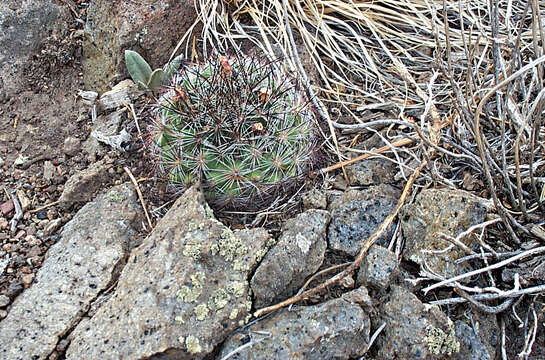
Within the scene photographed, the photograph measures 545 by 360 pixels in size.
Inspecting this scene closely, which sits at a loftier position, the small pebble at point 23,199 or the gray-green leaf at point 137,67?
the gray-green leaf at point 137,67

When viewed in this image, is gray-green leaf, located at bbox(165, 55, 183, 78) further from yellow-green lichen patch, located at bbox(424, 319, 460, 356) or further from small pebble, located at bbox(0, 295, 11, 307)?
yellow-green lichen patch, located at bbox(424, 319, 460, 356)

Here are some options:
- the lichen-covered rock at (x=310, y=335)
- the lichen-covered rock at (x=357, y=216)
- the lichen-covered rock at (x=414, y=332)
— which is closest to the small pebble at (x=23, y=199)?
the lichen-covered rock at (x=310, y=335)

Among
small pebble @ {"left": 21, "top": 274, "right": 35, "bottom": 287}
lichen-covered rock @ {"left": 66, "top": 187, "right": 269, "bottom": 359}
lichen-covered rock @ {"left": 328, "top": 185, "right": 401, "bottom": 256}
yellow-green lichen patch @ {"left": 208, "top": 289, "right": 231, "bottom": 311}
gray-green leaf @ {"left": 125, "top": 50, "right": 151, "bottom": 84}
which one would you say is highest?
gray-green leaf @ {"left": 125, "top": 50, "right": 151, "bottom": 84}

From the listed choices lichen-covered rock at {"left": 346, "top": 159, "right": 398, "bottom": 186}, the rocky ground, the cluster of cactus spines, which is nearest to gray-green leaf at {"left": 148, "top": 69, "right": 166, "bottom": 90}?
the rocky ground

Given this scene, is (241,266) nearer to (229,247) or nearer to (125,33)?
(229,247)

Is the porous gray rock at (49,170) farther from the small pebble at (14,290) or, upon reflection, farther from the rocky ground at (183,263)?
the small pebble at (14,290)

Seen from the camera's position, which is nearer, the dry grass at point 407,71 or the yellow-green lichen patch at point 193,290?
the yellow-green lichen patch at point 193,290

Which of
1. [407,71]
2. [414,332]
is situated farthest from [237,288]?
[407,71]
